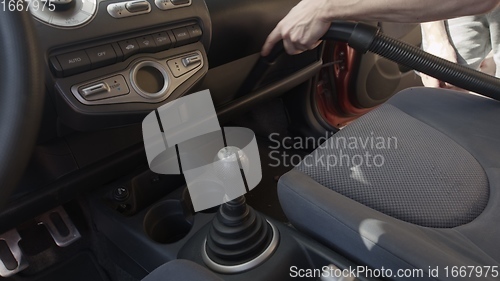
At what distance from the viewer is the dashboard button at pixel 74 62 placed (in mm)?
600

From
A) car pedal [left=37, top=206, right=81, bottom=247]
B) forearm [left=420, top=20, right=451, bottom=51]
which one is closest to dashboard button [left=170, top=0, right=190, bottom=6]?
car pedal [left=37, top=206, right=81, bottom=247]

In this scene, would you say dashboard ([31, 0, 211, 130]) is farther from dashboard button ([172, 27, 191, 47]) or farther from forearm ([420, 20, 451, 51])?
forearm ([420, 20, 451, 51])

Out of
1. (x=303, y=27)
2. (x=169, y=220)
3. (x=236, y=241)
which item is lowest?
(x=169, y=220)

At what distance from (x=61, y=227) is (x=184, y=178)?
29cm

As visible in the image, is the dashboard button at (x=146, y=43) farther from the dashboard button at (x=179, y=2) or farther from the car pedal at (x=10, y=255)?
the car pedal at (x=10, y=255)

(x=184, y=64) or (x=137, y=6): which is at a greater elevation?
(x=137, y=6)

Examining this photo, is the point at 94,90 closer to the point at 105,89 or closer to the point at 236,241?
the point at 105,89

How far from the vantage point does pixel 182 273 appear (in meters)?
0.53

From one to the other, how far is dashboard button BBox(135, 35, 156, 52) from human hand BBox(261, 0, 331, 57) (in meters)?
0.28

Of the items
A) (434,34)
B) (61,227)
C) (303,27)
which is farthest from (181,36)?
(434,34)

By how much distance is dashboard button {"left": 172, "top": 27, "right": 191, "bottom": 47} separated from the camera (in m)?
0.72

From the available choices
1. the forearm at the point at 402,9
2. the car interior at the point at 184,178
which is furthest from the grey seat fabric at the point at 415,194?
the forearm at the point at 402,9

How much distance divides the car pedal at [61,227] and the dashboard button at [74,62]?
0.43 m

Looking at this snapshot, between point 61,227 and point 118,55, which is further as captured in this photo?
point 61,227
